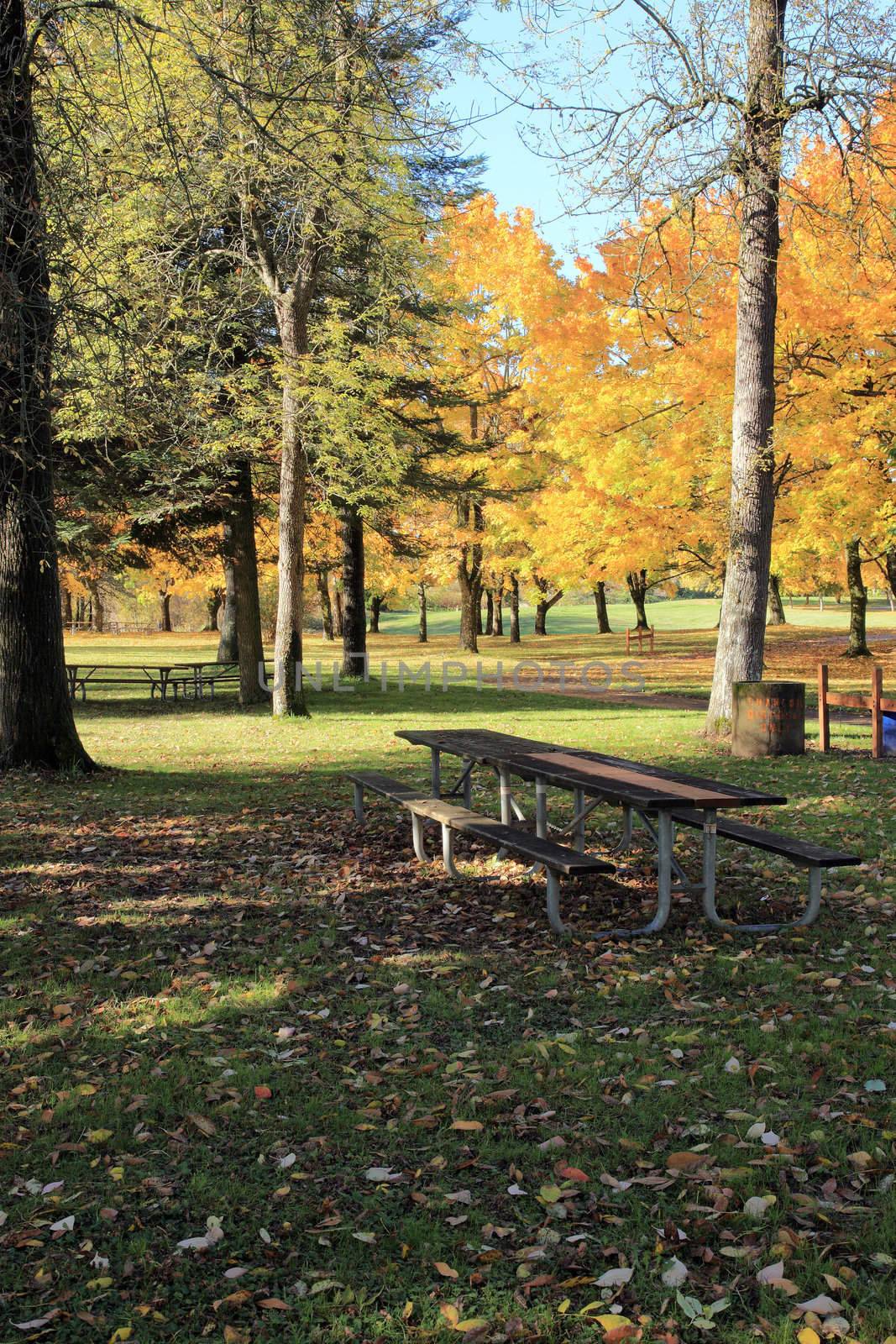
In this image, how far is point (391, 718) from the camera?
17.0m

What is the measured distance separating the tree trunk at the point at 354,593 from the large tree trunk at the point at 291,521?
6.00 meters

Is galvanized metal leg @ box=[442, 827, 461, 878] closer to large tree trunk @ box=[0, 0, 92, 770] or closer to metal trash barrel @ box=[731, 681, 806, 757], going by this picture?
large tree trunk @ box=[0, 0, 92, 770]

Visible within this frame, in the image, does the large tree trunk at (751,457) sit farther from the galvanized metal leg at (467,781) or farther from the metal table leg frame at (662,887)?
the metal table leg frame at (662,887)

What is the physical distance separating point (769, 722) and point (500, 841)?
6504 mm

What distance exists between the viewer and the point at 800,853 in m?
5.35

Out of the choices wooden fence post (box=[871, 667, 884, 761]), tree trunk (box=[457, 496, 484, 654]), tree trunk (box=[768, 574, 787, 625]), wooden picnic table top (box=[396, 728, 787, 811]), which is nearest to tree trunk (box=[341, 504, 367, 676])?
tree trunk (box=[457, 496, 484, 654])

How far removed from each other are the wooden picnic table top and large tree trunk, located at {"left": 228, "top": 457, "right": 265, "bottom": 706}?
1132 cm

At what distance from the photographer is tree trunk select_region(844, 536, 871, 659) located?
2683 cm

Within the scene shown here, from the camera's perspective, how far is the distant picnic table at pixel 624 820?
17.6ft

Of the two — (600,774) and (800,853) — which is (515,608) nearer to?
(600,774)

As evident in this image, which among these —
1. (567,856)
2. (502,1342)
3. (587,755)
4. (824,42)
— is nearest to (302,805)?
(587,755)

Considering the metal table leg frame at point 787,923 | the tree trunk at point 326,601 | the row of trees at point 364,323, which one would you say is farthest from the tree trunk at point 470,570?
the metal table leg frame at point 787,923

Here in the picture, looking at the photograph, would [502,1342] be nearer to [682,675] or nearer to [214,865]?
[214,865]

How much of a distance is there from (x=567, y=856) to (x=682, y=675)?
69.6 ft
